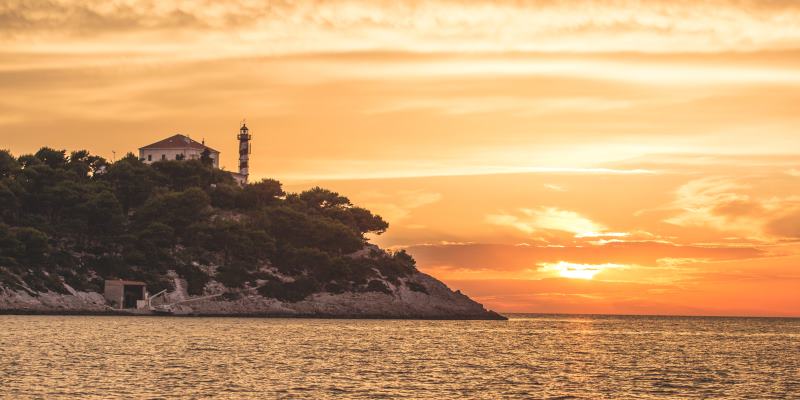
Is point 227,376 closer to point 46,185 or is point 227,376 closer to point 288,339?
point 288,339

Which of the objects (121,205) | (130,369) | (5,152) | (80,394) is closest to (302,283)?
(121,205)

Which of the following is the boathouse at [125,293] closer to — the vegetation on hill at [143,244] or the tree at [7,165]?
the vegetation on hill at [143,244]

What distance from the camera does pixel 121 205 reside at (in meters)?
192

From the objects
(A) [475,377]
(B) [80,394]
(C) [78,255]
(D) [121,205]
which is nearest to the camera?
(B) [80,394]

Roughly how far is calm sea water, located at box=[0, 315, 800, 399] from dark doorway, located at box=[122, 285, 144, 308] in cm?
5539

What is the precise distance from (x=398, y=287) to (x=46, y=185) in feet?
240

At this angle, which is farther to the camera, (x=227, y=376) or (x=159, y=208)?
(x=159, y=208)

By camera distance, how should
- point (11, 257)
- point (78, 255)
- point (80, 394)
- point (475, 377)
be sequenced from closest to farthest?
point (80, 394) < point (475, 377) < point (11, 257) < point (78, 255)

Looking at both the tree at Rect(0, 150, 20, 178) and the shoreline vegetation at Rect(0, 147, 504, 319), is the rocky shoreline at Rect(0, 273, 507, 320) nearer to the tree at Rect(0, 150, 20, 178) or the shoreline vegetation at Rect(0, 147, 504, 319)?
the shoreline vegetation at Rect(0, 147, 504, 319)

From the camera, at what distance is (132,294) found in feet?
556

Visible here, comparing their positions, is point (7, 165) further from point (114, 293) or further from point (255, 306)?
point (255, 306)

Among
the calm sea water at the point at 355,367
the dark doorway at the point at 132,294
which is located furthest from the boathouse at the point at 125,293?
the calm sea water at the point at 355,367

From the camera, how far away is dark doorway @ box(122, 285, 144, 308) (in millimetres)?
168500

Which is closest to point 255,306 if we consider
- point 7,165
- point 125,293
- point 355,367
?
point 125,293
